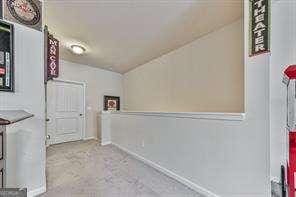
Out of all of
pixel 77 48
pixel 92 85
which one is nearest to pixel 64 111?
pixel 92 85

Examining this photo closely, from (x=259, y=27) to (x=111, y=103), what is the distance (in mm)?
5570

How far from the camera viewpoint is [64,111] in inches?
221

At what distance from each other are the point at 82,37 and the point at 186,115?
286 centimetres

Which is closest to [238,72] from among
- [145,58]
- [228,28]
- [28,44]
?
[228,28]

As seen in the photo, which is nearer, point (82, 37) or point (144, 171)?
point (144, 171)

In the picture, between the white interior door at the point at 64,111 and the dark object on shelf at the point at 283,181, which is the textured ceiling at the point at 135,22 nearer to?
the white interior door at the point at 64,111

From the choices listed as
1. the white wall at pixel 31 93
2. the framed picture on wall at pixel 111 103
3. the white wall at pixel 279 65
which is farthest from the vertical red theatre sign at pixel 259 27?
the framed picture on wall at pixel 111 103

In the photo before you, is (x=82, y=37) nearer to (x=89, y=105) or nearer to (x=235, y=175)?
(x=89, y=105)

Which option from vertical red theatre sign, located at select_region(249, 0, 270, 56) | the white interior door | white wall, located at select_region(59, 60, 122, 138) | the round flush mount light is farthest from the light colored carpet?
the round flush mount light

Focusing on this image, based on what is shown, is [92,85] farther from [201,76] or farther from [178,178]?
[178,178]

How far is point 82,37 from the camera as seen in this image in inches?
156

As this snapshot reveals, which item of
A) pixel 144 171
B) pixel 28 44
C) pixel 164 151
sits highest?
pixel 28 44

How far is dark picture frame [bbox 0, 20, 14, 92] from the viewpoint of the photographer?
6.41ft

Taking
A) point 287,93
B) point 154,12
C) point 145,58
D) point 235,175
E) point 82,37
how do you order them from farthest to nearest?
1. point 145,58
2. point 82,37
3. point 154,12
4. point 235,175
5. point 287,93
